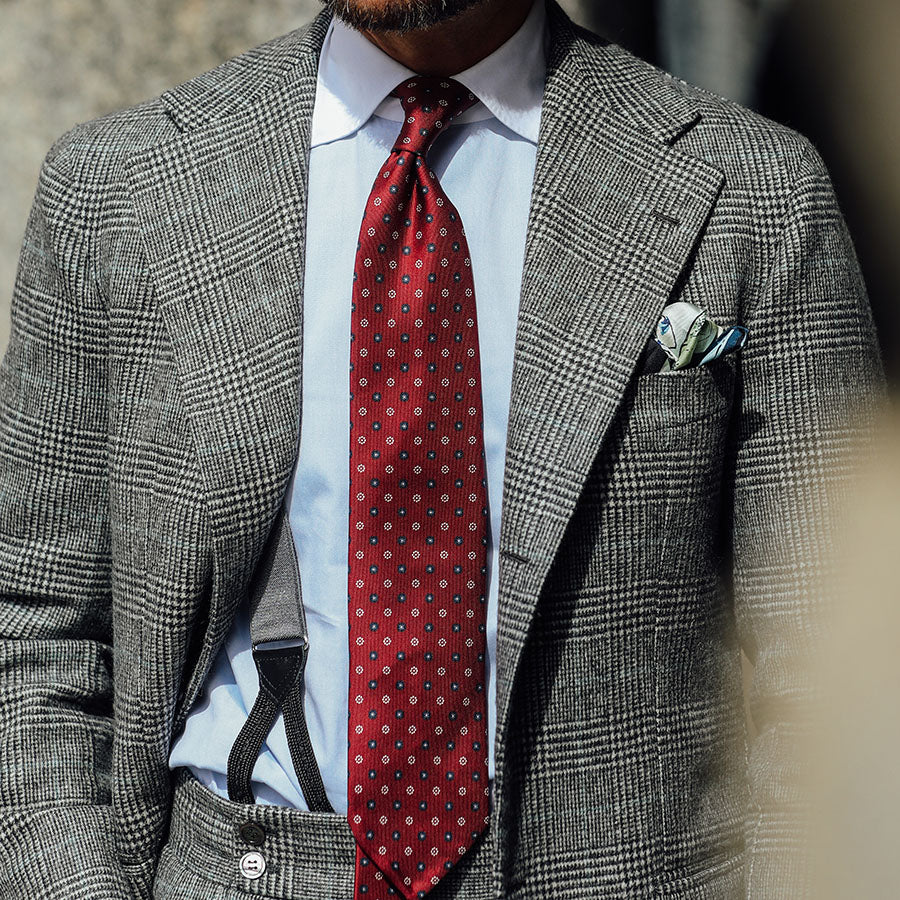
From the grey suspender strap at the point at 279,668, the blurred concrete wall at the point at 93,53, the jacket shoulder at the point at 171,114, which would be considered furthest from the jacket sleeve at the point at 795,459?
the blurred concrete wall at the point at 93,53

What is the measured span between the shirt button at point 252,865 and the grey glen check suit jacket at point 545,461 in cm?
16

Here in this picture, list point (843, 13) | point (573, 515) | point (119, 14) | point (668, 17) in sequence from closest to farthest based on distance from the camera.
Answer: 1. point (573, 515)
2. point (843, 13)
3. point (119, 14)
4. point (668, 17)

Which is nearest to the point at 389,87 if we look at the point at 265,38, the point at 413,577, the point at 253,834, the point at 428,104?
the point at 428,104

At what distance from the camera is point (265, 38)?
254 centimetres

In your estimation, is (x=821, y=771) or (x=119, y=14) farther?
(x=119, y=14)

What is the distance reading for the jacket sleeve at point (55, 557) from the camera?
62.1 inches

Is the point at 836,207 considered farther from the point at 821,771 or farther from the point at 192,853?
the point at 192,853

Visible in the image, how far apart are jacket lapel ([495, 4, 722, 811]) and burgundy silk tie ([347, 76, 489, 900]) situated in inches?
1.9

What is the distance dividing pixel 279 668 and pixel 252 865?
0.24 metres

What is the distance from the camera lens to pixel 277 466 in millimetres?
1521

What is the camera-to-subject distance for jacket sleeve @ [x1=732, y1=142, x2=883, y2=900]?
1551mm

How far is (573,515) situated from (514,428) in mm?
127

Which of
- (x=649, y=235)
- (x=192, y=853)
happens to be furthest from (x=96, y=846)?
(x=649, y=235)

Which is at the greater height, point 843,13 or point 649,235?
point 843,13
